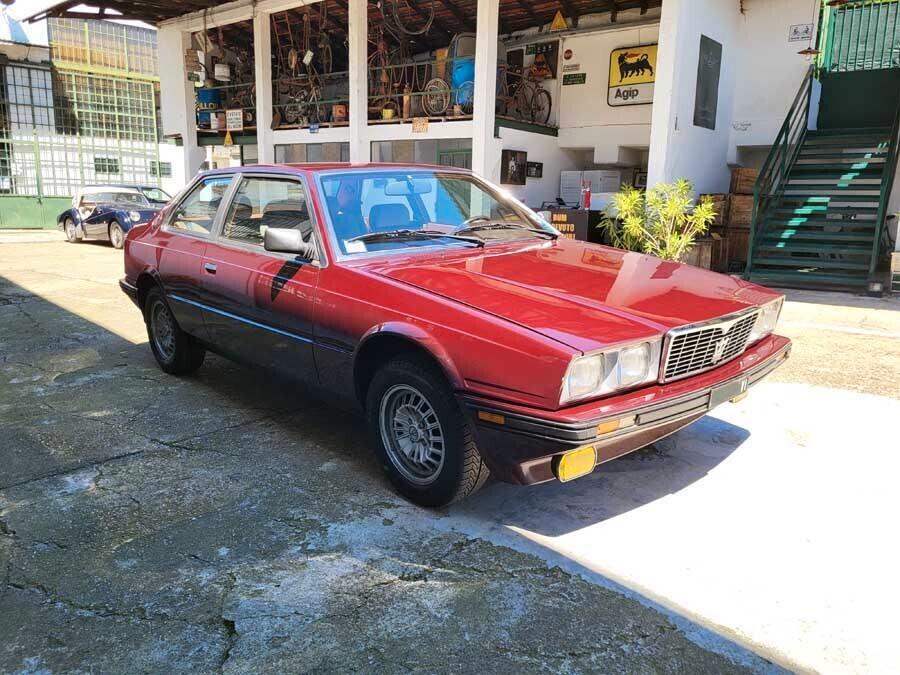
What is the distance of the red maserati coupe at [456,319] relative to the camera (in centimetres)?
265

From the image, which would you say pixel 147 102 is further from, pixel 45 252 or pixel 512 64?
pixel 512 64

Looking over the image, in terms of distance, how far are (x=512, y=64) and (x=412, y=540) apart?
43.9 ft

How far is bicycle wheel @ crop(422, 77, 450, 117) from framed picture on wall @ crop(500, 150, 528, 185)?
1.44 meters

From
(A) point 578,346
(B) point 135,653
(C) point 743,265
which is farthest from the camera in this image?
(C) point 743,265

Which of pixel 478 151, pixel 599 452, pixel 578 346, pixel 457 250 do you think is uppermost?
pixel 478 151

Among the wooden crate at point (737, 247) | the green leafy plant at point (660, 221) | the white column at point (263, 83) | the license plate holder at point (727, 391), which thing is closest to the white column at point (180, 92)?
the white column at point (263, 83)

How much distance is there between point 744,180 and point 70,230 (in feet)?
47.8

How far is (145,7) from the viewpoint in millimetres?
15953

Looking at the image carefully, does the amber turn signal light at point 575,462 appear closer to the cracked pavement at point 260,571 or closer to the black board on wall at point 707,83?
the cracked pavement at point 260,571

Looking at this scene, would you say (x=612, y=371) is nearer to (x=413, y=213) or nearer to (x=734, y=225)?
(x=413, y=213)

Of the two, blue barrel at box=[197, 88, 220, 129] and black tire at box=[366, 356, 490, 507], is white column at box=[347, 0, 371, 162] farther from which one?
black tire at box=[366, 356, 490, 507]

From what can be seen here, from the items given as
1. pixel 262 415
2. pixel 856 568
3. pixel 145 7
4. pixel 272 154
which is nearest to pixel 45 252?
pixel 272 154

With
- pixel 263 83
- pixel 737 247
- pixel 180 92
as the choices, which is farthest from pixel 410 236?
pixel 180 92

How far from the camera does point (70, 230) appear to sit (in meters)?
16.4
